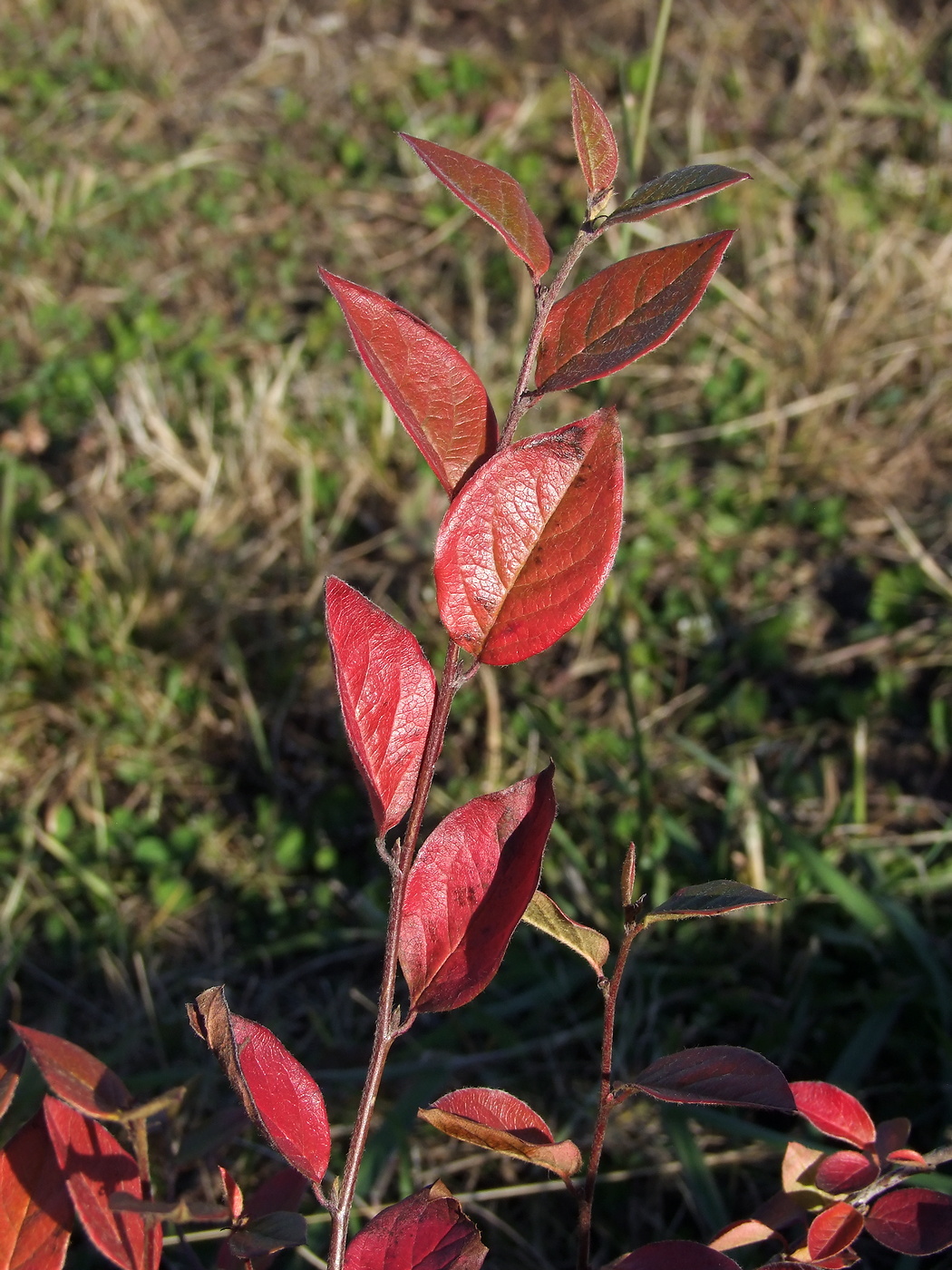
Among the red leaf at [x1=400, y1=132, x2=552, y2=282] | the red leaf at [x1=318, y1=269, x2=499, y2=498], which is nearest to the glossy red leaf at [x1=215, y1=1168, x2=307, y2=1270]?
the red leaf at [x1=318, y1=269, x2=499, y2=498]

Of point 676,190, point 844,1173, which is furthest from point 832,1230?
point 676,190

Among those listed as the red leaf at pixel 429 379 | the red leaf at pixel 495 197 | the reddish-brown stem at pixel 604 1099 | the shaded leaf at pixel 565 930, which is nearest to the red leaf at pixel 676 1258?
the reddish-brown stem at pixel 604 1099

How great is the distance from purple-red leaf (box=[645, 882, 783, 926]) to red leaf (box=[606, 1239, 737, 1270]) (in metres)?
0.23

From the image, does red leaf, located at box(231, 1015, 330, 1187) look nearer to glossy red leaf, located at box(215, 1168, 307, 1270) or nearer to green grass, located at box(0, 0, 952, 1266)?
glossy red leaf, located at box(215, 1168, 307, 1270)

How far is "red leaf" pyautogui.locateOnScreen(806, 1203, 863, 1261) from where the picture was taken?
78 cm

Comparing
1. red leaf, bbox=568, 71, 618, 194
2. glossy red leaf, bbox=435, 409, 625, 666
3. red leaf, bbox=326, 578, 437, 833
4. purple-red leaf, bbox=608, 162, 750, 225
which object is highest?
red leaf, bbox=568, 71, 618, 194

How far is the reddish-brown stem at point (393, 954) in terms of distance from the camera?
2.24 feet

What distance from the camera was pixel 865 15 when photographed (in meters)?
3.05

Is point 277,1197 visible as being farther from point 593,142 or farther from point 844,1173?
point 593,142

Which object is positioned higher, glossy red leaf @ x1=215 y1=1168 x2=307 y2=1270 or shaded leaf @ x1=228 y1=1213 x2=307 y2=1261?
shaded leaf @ x1=228 y1=1213 x2=307 y2=1261

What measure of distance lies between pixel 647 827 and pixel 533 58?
7.86 ft

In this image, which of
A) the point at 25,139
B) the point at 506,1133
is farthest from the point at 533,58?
the point at 506,1133

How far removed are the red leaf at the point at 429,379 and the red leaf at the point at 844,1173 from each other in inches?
22.4

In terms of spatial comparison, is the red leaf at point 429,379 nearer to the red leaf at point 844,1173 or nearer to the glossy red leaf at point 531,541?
the glossy red leaf at point 531,541
